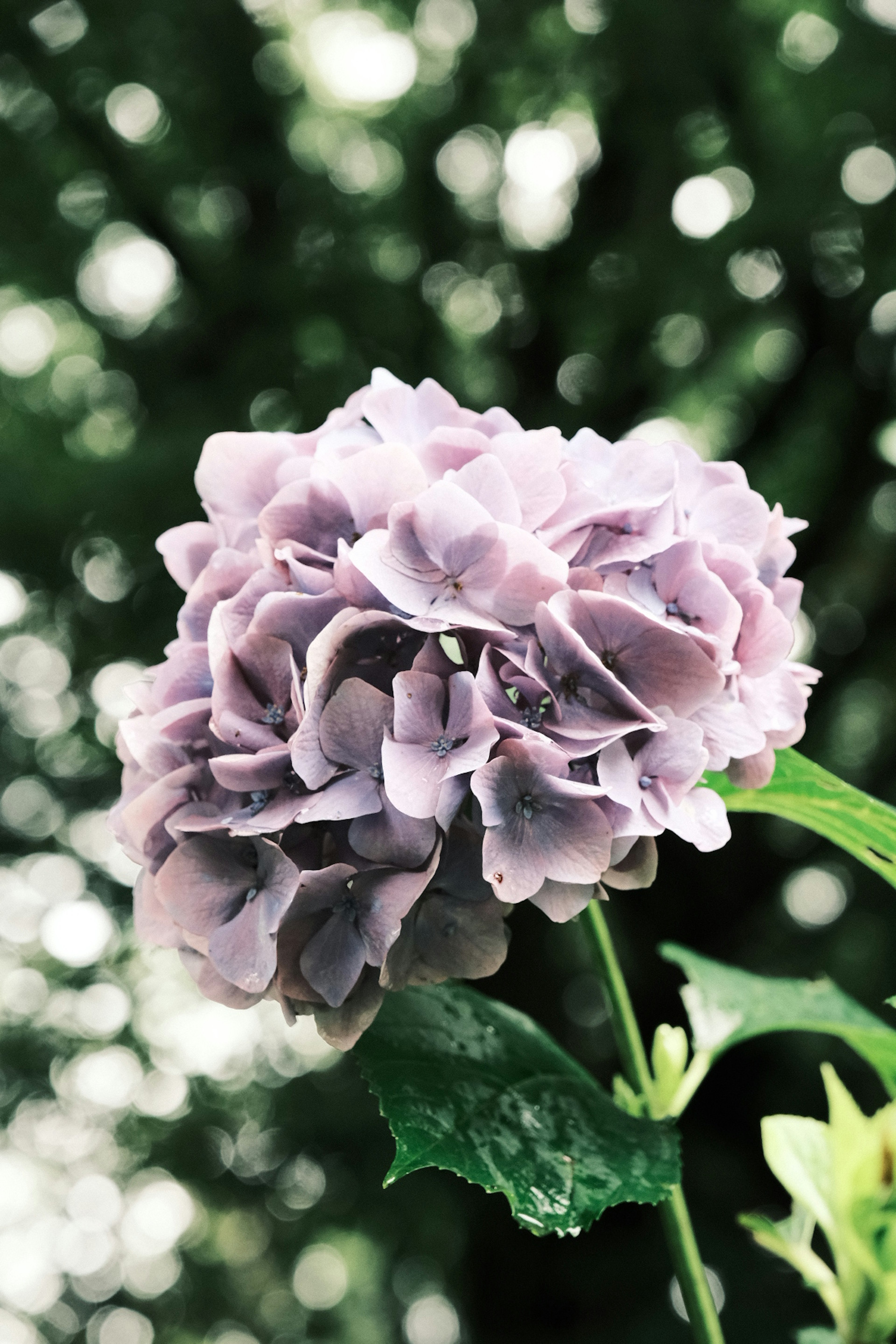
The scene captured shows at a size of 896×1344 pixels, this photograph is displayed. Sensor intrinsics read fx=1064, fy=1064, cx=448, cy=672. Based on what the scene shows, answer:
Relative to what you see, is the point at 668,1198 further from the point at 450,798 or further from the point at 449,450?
the point at 449,450

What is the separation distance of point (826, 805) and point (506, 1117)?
35 cm

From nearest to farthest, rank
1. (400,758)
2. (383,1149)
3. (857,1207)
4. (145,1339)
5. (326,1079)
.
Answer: (400,758), (857,1207), (383,1149), (326,1079), (145,1339)

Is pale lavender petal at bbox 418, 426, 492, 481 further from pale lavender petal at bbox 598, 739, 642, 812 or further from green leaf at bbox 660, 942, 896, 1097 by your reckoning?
green leaf at bbox 660, 942, 896, 1097

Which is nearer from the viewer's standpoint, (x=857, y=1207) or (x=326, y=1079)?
(x=857, y=1207)

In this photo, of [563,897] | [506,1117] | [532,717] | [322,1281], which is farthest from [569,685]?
[322,1281]

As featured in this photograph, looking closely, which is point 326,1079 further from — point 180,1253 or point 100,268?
point 100,268

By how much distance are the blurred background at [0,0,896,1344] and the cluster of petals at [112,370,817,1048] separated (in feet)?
10.1

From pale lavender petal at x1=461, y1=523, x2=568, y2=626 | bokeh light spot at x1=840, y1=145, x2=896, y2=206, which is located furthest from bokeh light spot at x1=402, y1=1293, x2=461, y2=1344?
pale lavender petal at x1=461, y1=523, x2=568, y2=626

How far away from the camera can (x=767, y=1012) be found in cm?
112

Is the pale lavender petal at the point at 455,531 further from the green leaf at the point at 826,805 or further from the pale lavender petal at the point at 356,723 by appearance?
the green leaf at the point at 826,805

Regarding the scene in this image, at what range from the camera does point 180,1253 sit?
7309 millimetres

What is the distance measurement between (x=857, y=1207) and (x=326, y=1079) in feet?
16.3

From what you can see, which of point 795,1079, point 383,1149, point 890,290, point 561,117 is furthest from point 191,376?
point 795,1079

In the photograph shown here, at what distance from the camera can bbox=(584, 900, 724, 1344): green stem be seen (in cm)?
82
